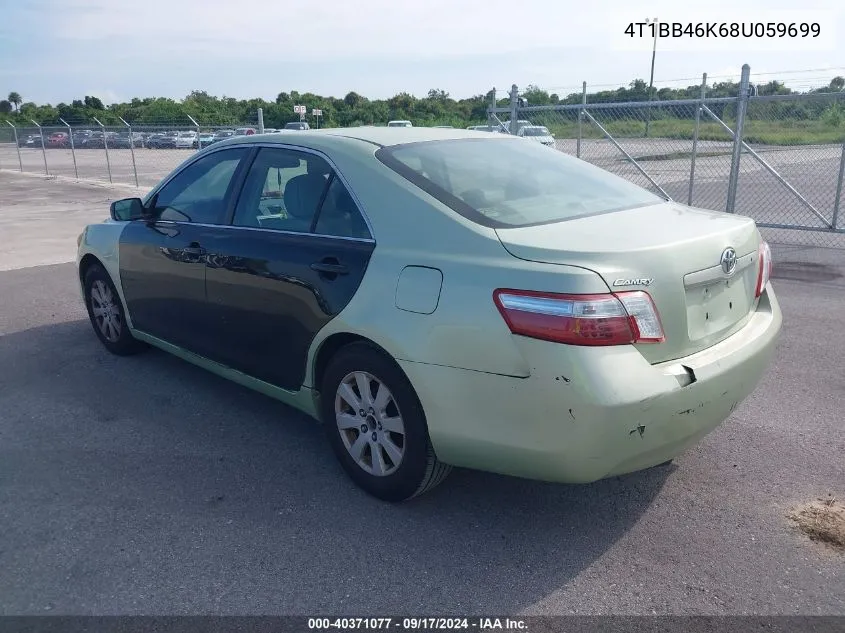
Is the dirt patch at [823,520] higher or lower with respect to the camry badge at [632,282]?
lower

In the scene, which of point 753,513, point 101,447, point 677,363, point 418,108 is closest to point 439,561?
point 677,363

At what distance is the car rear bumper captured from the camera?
2639mm

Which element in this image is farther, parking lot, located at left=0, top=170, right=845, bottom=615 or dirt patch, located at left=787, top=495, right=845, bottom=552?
dirt patch, located at left=787, top=495, right=845, bottom=552

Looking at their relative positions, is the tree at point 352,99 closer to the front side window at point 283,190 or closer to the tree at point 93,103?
the tree at point 93,103

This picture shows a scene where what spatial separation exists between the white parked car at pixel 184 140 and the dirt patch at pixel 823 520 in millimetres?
20863

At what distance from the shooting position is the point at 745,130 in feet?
35.0

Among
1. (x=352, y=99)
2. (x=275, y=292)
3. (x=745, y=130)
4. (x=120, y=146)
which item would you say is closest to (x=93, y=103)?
(x=352, y=99)

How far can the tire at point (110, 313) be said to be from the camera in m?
5.38

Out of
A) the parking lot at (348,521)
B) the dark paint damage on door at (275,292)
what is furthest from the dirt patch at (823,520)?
the dark paint damage on door at (275,292)

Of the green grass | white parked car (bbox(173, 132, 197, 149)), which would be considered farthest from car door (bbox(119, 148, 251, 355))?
white parked car (bbox(173, 132, 197, 149))

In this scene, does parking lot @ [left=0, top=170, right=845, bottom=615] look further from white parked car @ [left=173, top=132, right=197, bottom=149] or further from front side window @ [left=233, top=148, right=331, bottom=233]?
white parked car @ [left=173, top=132, right=197, bottom=149]

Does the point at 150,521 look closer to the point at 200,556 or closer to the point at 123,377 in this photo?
the point at 200,556

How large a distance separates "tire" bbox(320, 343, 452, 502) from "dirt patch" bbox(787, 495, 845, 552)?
1558mm

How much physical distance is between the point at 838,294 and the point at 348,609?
6258 millimetres
